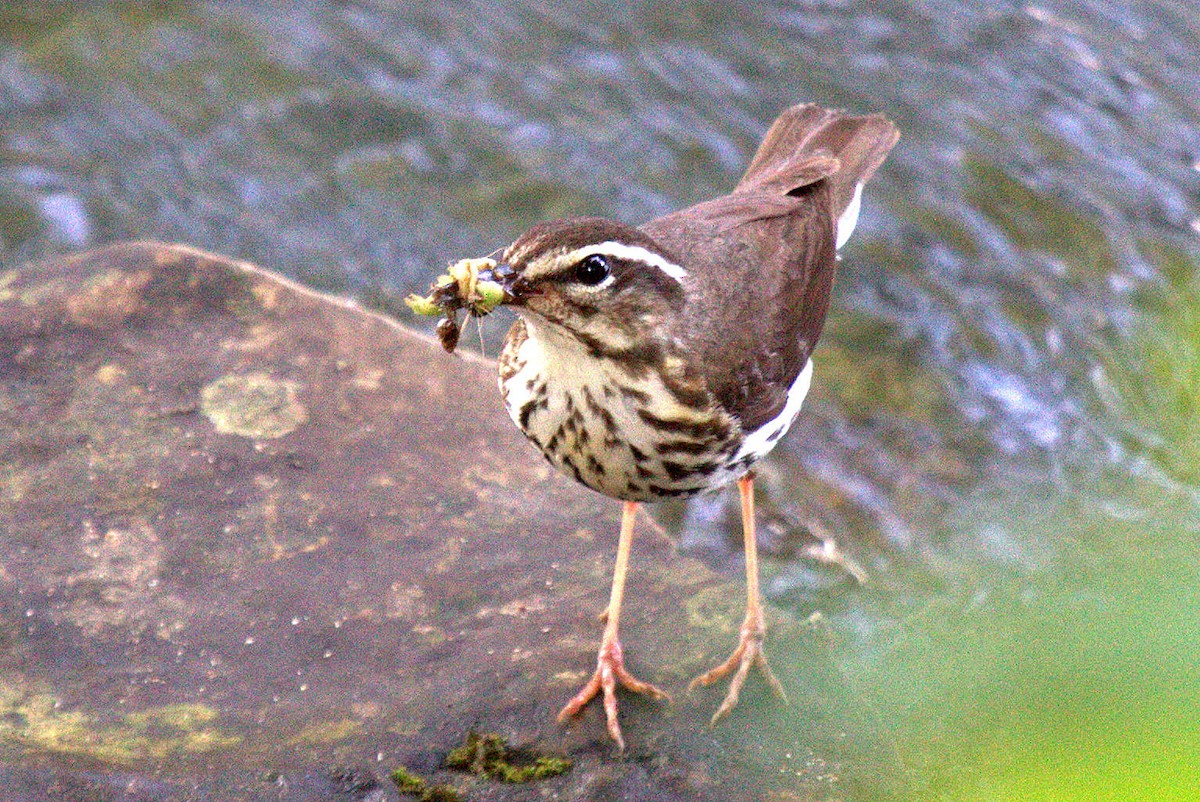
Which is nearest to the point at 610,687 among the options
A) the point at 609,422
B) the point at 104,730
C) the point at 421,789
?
the point at 421,789

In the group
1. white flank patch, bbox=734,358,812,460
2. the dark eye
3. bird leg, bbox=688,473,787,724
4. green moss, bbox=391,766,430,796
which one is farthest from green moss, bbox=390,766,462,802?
the dark eye

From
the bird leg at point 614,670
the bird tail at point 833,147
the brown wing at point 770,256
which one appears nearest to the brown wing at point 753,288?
the brown wing at point 770,256

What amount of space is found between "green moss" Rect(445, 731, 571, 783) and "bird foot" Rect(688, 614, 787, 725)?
25.0 inches

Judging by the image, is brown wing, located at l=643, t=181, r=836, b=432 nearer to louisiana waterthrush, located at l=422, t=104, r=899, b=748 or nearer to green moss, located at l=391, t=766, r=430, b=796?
louisiana waterthrush, located at l=422, t=104, r=899, b=748

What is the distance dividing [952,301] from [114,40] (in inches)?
258

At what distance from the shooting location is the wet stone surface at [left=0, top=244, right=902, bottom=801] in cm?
412

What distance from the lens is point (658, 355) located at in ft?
13.2

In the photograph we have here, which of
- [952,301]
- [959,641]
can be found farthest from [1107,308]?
[959,641]

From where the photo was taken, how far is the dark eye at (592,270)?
147 inches

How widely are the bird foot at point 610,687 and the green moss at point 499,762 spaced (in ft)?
0.64

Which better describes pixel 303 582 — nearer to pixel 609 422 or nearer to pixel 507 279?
pixel 609 422

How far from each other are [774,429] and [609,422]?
0.77 meters

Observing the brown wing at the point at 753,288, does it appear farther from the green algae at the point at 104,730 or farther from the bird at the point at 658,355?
the green algae at the point at 104,730

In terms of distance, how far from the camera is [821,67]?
10.2m
